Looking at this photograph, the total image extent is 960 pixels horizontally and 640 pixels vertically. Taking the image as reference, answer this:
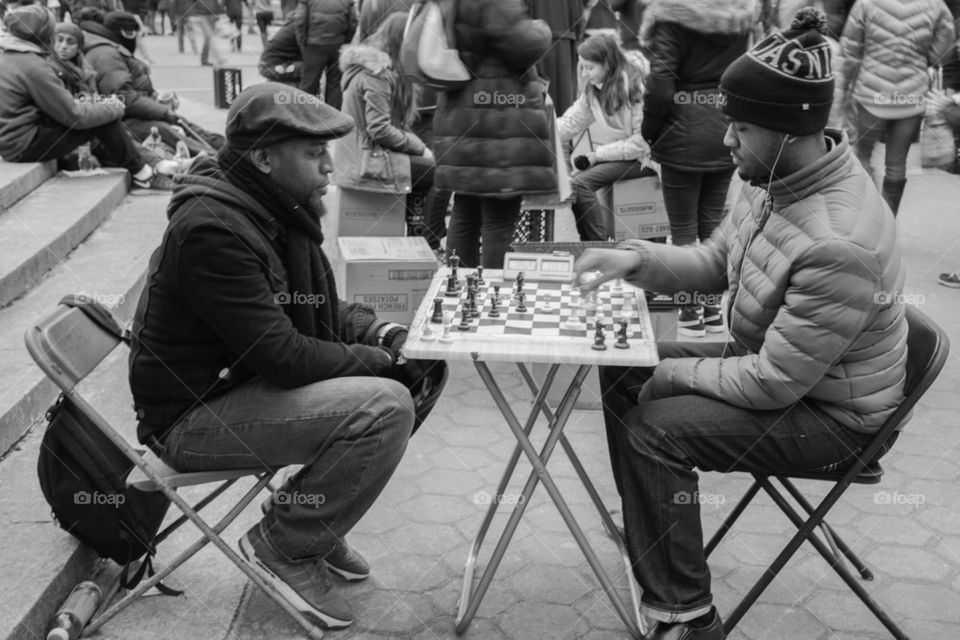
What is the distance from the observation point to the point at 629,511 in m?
2.91

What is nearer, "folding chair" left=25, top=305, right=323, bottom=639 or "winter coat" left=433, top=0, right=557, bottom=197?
"folding chair" left=25, top=305, right=323, bottom=639

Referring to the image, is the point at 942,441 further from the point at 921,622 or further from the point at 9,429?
the point at 9,429

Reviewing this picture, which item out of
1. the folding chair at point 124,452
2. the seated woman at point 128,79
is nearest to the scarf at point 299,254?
the folding chair at point 124,452

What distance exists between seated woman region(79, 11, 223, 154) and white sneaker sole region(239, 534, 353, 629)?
19.7ft

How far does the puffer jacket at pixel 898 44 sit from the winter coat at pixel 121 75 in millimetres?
5309

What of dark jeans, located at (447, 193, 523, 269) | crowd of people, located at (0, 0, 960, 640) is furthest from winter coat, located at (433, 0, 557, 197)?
crowd of people, located at (0, 0, 960, 640)

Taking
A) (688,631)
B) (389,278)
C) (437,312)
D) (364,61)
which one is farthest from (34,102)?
(688,631)

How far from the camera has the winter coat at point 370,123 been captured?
234 inches

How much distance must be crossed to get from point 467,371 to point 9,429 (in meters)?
2.11

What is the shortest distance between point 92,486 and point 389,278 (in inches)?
89.3

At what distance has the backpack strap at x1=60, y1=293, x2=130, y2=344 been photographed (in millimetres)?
3025

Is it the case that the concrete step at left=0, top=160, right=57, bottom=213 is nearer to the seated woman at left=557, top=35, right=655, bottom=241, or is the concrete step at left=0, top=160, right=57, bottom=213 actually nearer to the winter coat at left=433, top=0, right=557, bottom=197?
the winter coat at left=433, top=0, right=557, bottom=197

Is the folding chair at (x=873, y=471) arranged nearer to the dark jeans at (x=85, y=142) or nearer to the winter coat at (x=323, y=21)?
the dark jeans at (x=85, y=142)

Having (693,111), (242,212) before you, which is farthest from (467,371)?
(242,212)
